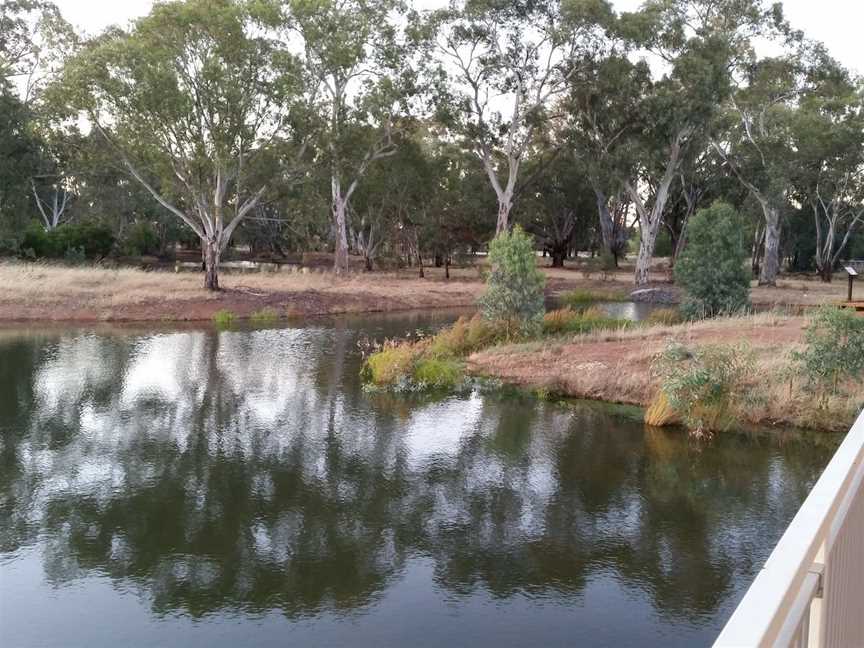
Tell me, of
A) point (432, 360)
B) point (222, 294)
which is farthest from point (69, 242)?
point (432, 360)

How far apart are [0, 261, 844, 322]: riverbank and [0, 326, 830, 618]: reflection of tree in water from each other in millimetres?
11574

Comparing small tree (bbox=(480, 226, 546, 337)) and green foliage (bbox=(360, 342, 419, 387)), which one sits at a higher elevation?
small tree (bbox=(480, 226, 546, 337))

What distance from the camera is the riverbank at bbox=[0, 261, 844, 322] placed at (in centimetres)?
2558

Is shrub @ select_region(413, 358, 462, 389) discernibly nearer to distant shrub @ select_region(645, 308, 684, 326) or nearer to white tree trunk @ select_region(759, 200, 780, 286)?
distant shrub @ select_region(645, 308, 684, 326)

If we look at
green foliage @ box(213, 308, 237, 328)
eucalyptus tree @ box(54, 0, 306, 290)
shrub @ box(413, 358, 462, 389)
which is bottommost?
shrub @ box(413, 358, 462, 389)

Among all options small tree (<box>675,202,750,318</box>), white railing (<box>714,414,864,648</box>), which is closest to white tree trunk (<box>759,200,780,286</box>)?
small tree (<box>675,202,750,318</box>)

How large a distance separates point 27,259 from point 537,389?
29822 mm

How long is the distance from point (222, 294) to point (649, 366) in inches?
734

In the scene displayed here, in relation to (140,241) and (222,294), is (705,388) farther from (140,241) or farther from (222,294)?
(140,241)

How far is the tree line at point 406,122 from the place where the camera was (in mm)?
26328

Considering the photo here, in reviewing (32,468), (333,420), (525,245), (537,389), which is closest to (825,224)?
(525,245)

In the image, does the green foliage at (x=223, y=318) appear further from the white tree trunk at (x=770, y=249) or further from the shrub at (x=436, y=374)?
the white tree trunk at (x=770, y=249)

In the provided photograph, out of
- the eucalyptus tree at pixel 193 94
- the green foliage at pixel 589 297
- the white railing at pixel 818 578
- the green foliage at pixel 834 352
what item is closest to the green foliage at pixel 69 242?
the eucalyptus tree at pixel 193 94

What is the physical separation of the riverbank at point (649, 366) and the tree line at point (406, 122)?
1035 cm
